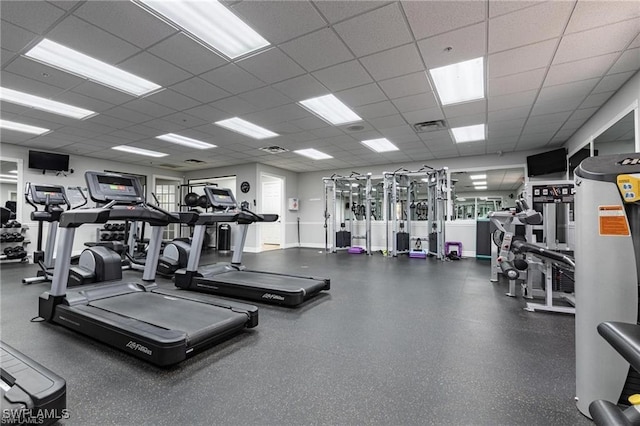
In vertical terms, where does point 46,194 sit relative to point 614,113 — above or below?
below

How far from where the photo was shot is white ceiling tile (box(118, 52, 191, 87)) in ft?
10.4

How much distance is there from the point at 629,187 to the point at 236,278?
12.4 feet

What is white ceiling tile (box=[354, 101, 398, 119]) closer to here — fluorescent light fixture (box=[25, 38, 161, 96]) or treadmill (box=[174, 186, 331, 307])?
treadmill (box=[174, 186, 331, 307])

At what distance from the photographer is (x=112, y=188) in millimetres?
2932

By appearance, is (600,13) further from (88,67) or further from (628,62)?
(88,67)

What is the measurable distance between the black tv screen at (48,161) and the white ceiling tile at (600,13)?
9.88 metres

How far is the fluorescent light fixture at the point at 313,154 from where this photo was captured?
745cm

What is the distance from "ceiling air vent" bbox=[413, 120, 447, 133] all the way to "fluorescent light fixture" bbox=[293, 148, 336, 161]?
107 inches

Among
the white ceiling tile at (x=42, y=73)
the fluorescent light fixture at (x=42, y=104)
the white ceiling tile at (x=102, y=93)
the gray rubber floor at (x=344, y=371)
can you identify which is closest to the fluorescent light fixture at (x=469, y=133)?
→ the gray rubber floor at (x=344, y=371)

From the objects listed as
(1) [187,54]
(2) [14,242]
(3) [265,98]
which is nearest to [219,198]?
(3) [265,98]

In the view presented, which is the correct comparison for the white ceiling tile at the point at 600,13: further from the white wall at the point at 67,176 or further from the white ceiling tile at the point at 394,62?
the white wall at the point at 67,176

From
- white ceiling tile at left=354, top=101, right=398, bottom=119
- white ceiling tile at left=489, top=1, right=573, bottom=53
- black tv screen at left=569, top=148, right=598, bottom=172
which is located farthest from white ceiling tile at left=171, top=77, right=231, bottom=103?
black tv screen at left=569, top=148, right=598, bottom=172

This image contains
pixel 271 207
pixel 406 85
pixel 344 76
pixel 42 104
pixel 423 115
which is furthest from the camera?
pixel 271 207

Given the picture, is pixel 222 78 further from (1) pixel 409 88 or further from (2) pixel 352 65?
(1) pixel 409 88
